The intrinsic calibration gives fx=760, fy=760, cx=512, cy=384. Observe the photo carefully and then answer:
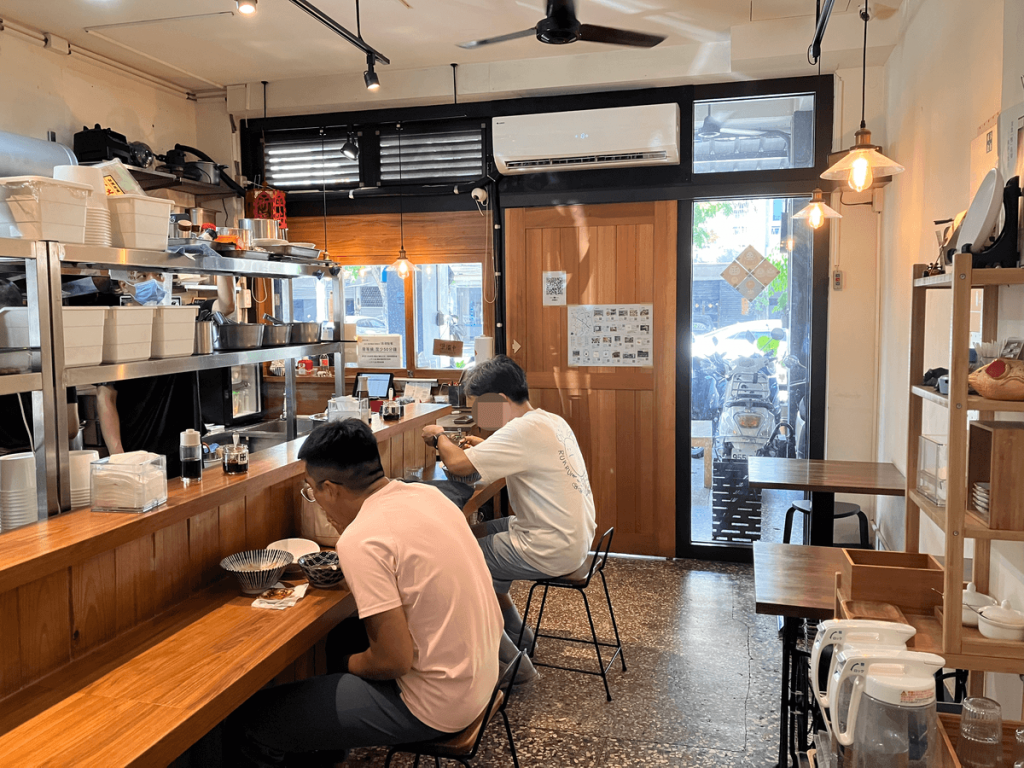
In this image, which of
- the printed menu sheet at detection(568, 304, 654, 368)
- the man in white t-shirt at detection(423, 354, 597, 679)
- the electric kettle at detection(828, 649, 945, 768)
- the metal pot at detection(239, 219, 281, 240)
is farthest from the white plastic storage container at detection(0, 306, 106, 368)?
the printed menu sheet at detection(568, 304, 654, 368)

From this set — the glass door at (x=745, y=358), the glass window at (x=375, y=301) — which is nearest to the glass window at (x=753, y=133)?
the glass door at (x=745, y=358)

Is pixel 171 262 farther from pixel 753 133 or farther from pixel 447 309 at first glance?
pixel 753 133

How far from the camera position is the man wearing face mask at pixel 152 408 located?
319cm

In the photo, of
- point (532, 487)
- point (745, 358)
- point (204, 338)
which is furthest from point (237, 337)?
point (745, 358)

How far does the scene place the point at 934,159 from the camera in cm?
314

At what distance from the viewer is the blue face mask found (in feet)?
10.4

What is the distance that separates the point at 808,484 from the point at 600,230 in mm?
2137

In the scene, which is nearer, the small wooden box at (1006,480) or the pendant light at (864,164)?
the small wooden box at (1006,480)

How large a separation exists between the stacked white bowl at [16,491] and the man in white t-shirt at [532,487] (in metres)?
1.48

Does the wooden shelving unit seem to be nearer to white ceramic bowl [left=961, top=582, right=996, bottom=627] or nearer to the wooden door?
white ceramic bowl [left=961, top=582, right=996, bottom=627]

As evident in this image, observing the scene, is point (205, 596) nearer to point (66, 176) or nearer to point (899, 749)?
point (66, 176)

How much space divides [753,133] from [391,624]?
12.8 ft

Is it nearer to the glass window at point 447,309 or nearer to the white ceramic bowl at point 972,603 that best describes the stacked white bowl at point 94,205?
the white ceramic bowl at point 972,603

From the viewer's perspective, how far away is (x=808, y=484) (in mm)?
3506
